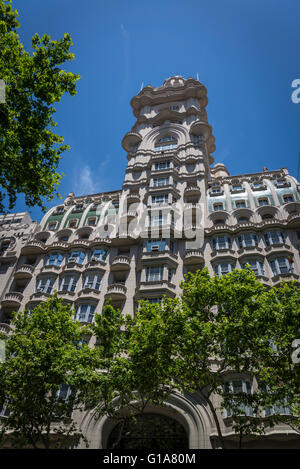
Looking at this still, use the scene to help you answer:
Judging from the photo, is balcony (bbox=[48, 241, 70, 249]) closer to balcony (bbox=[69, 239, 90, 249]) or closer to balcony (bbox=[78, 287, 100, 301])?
balcony (bbox=[69, 239, 90, 249])

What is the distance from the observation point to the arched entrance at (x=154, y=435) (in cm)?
2358

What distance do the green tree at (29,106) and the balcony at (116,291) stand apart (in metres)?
13.0

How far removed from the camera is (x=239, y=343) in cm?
1819

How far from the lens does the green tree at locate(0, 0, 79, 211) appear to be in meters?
19.2


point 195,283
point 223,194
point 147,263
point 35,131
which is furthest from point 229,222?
point 35,131

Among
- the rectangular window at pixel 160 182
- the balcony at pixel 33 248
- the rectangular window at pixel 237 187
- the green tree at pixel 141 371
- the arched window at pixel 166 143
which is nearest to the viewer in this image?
the green tree at pixel 141 371

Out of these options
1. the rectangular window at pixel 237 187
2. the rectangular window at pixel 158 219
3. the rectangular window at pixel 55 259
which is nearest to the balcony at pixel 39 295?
the rectangular window at pixel 55 259

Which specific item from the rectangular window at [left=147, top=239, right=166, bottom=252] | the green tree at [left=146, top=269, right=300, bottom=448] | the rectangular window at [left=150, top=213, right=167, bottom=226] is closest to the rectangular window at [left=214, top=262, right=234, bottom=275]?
the rectangular window at [left=147, top=239, right=166, bottom=252]

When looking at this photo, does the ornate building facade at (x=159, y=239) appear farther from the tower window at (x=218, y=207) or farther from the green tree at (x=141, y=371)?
the green tree at (x=141, y=371)

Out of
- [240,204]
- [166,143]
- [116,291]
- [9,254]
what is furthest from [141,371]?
[166,143]

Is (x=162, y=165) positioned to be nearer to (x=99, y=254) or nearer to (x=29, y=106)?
(x=99, y=254)

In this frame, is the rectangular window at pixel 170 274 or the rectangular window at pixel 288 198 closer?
the rectangular window at pixel 170 274

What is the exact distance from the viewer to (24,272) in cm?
3541
